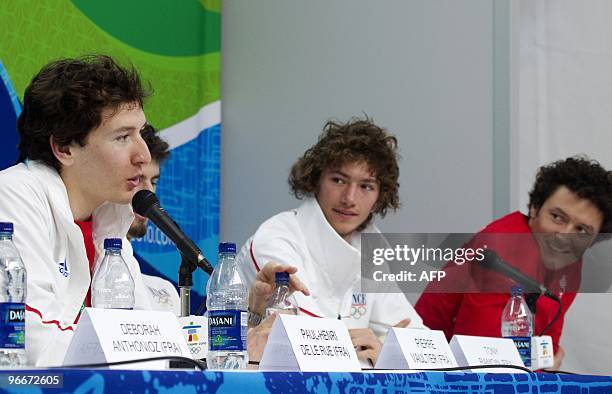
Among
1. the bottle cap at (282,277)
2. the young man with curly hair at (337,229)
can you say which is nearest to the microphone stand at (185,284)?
the bottle cap at (282,277)

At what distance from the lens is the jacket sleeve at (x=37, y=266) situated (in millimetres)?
1455

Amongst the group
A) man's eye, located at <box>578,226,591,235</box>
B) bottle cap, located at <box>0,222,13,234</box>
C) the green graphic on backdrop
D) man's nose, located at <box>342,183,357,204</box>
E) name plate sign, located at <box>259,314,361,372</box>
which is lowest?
name plate sign, located at <box>259,314,361,372</box>

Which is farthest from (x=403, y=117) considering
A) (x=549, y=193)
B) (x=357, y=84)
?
(x=549, y=193)

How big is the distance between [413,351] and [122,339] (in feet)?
1.82

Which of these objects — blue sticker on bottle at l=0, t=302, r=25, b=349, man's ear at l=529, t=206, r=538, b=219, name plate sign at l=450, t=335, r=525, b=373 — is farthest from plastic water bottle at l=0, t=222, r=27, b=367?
man's ear at l=529, t=206, r=538, b=219

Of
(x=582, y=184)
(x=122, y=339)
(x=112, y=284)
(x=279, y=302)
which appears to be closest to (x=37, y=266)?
(x=112, y=284)

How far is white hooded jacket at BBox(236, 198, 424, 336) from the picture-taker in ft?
8.83

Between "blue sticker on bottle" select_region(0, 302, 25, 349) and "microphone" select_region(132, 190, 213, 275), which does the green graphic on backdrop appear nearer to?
"microphone" select_region(132, 190, 213, 275)

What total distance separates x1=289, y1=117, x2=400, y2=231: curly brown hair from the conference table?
140cm

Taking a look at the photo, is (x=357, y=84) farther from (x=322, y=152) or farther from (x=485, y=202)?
(x=322, y=152)

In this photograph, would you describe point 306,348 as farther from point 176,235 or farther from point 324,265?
point 324,265

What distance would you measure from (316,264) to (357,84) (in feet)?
4.27

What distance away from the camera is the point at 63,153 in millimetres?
1927

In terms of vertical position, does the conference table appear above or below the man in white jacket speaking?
below
